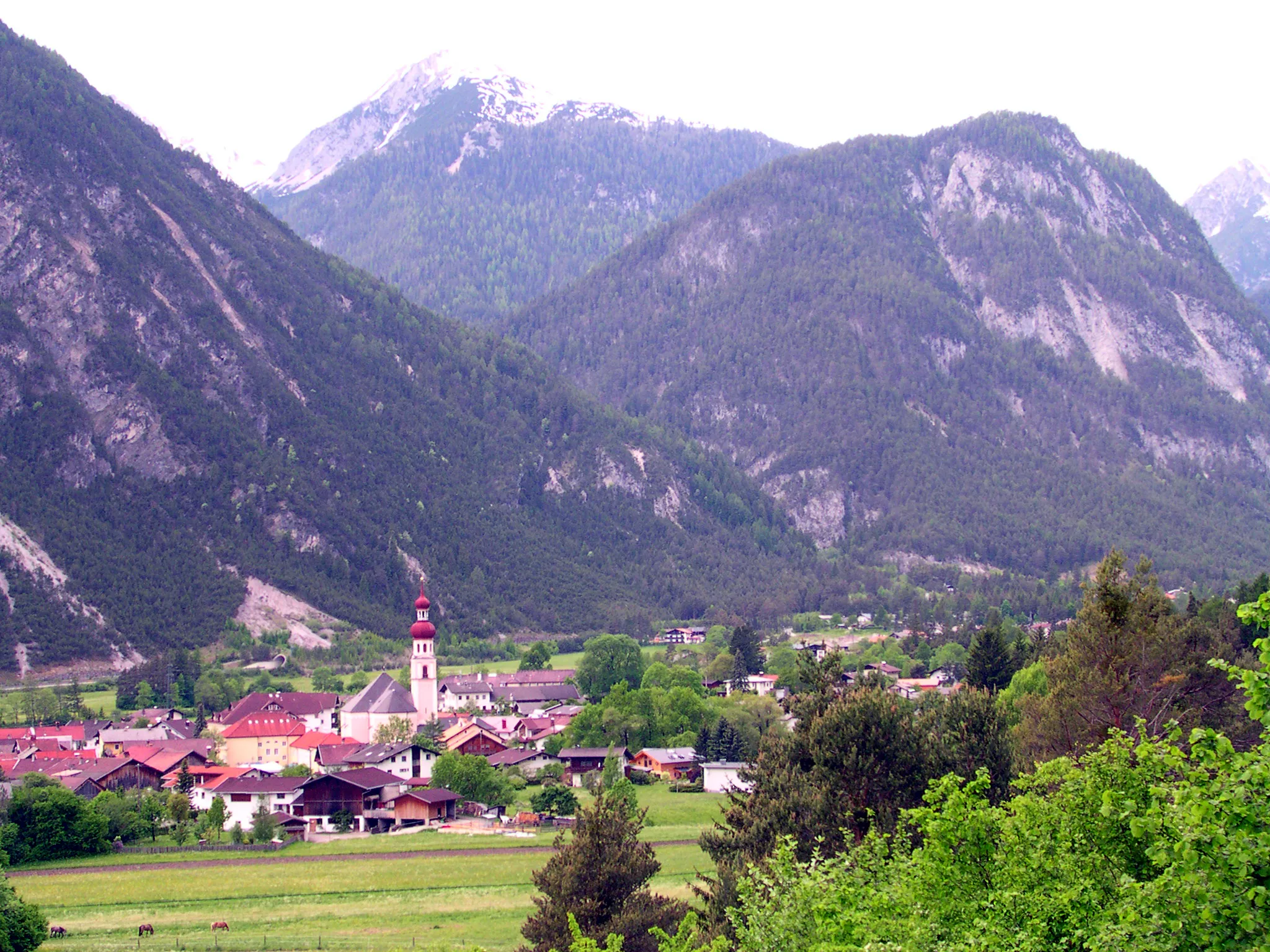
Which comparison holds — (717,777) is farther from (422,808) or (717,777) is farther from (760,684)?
(760,684)

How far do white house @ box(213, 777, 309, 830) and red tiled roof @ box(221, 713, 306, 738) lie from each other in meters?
24.6

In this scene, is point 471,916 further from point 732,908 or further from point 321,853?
point 732,908

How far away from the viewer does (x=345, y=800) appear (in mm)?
94188

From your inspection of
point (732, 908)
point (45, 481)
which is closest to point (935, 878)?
point (732, 908)

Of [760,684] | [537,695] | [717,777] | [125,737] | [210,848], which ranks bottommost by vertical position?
[760,684]

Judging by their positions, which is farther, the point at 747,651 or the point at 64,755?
the point at 747,651

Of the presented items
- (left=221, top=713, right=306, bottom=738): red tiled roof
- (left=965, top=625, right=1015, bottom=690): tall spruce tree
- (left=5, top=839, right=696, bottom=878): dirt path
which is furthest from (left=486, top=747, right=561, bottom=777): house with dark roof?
(left=965, top=625, right=1015, bottom=690): tall spruce tree

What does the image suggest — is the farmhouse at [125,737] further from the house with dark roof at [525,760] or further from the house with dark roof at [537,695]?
the house with dark roof at [537,695]

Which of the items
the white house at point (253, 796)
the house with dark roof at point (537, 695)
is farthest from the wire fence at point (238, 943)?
the house with dark roof at point (537, 695)

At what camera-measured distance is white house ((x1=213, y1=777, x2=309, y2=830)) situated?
93.0m

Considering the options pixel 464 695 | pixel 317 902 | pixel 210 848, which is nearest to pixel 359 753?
pixel 210 848

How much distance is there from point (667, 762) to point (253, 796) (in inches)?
1194

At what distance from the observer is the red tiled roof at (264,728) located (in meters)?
121

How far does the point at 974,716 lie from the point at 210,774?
7245 cm
